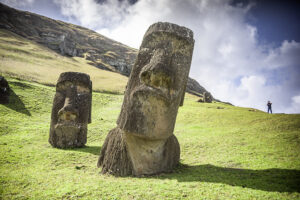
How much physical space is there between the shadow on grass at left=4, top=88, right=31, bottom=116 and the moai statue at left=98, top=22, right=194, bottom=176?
12942 mm

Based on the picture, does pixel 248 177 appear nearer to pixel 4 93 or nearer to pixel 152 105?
pixel 152 105

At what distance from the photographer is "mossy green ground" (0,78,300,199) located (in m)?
4.42

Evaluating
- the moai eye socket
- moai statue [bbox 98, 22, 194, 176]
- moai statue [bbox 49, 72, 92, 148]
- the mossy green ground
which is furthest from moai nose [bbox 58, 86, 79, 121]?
moai statue [bbox 98, 22, 194, 176]

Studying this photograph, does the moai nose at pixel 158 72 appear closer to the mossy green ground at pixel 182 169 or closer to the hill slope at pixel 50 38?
the mossy green ground at pixel 182 169

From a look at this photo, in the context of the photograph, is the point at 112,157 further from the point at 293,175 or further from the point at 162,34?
the point at 293,175

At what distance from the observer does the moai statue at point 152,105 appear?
5.96 metres

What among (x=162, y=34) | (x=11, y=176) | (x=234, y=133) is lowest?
(x=11, y=176)

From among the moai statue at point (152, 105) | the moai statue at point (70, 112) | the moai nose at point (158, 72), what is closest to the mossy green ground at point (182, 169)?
the moai statue at point (152, 105)

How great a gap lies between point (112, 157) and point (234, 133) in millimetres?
8050

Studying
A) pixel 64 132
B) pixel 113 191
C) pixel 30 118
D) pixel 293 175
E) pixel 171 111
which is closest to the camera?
pixel 113 191

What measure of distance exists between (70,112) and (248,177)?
25.5 feet

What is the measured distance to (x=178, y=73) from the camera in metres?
6.34

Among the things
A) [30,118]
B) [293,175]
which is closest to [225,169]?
[293,175]

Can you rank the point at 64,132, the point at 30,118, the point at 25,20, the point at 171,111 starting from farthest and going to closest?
the point at 25,20
the point at 30,118
the point at 64,132
the point at 171,111
